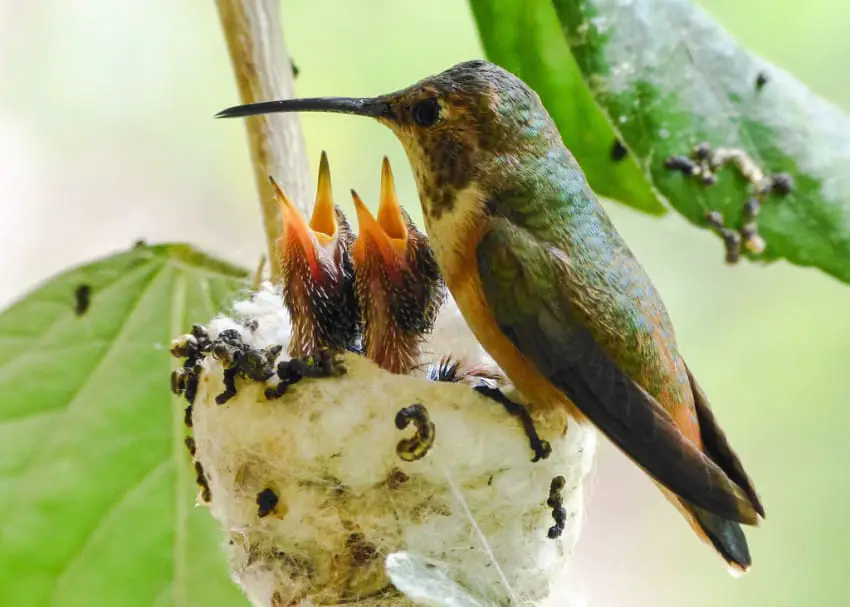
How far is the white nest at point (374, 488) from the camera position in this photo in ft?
3.42

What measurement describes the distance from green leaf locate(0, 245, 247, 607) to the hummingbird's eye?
0.47 metres

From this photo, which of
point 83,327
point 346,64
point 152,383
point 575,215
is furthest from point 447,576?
point 346,64

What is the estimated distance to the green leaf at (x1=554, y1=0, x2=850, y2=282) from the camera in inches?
37.3

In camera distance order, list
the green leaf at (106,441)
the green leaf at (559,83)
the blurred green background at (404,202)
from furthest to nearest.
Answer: the blurred green background at (404,202) < the green leaf at (106,441) < the green leaf at (559,83)

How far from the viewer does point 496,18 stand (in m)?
1.20

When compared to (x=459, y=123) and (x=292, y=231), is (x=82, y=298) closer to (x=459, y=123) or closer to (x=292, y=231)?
(x=292, y=231)

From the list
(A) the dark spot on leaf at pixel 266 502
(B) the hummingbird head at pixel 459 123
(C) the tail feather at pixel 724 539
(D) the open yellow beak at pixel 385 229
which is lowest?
(C) the tail feather at pixel 724 539

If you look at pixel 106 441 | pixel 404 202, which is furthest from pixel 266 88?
pixel 404 202

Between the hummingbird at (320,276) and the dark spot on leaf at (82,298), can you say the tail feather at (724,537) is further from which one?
the dark spot on leaf at (82,298)

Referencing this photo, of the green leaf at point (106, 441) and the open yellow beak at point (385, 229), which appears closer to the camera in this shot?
the open yellow beak at point (385, 229)

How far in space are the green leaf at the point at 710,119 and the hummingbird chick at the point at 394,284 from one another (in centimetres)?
39

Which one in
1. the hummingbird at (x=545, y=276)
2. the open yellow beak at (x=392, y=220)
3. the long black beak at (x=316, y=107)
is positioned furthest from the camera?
the open yellow beak at (x=392, y=220)

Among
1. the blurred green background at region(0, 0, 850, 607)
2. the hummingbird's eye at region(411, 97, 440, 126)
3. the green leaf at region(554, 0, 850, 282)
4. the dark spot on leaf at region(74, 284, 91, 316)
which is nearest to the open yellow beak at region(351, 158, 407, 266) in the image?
the hummingbird's eye at region(411, 97, 440, 126)

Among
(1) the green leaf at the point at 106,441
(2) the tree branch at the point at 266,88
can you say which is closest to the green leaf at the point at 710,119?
(2) the tree branch at the point at 266,88
